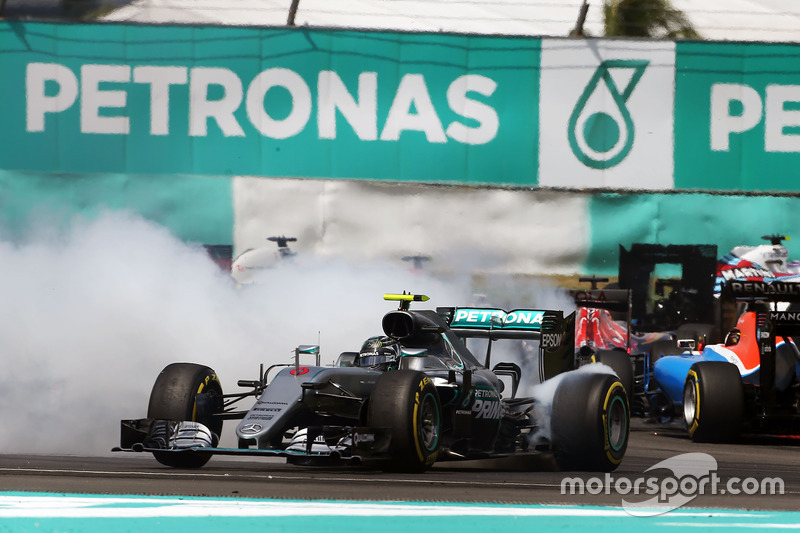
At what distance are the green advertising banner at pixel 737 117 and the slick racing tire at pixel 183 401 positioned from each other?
45.2ft

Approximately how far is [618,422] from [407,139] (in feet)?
38.7

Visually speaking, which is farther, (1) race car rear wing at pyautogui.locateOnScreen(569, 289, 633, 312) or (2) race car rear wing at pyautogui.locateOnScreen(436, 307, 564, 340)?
(1) race car rear wing at pyautogui.locateOnScreen(569, 289, 633, 312)

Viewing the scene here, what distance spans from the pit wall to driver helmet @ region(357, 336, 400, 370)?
35.3ft

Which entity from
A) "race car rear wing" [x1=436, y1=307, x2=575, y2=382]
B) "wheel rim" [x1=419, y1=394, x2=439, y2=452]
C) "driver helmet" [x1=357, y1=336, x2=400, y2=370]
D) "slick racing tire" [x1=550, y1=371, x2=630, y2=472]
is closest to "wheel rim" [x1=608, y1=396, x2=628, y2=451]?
"slick racing tire" [x1=550, y1=371, x2=630, y2=472]

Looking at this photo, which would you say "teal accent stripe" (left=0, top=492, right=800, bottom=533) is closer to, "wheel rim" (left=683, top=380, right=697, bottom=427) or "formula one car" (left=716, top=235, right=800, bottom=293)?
"wheel rim" (left=683, top=380, right=697, bottom=427)

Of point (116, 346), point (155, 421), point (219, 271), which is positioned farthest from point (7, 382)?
point (219, 271)

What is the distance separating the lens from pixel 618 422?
36.5ft

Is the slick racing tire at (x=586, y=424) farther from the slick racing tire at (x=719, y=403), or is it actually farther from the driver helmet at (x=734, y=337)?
the driver helmet at (x=734, y=337)

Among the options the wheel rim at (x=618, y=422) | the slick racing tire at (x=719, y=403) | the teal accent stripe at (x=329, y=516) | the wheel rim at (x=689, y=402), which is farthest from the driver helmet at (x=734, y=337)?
the teal accent stripe at (x=329, y=516)

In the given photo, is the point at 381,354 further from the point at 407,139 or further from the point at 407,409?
the point at 407,139

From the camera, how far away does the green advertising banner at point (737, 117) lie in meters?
22.5

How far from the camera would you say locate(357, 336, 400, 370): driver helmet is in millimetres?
10977

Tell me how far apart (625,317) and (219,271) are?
6.75m

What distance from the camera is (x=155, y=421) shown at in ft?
32.8
